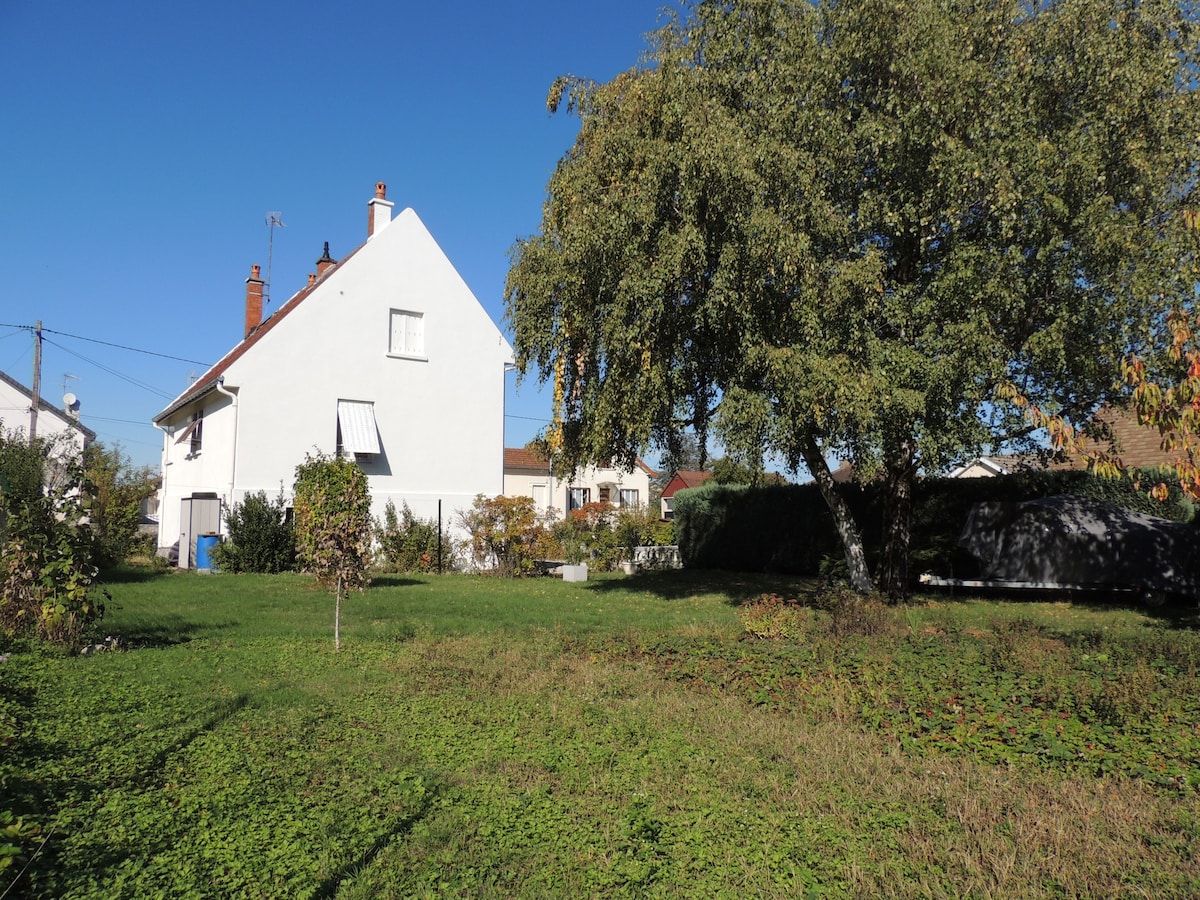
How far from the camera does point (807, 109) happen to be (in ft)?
43.4

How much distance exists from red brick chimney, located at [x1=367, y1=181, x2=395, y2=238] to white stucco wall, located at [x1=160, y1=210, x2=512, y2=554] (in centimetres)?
181

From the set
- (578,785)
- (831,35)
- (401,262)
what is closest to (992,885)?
(578,785)

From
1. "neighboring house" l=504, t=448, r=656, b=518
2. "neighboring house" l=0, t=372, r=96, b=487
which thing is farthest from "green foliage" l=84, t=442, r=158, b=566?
"neighboring house" l=0, t=372, r=96, b=487

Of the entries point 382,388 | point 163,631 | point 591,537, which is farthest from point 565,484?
point 163,631

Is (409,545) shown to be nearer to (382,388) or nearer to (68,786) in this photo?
(382,388)

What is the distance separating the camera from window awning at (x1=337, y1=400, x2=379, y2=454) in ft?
73.7

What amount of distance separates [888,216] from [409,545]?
14797 mm

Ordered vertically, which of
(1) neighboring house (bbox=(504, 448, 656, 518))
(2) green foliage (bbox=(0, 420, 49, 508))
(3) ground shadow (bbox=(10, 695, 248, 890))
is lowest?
(3) ground shadow (bbox=(10, 695, 248, 890))

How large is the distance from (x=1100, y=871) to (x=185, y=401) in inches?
1020

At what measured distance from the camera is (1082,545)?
16391 mm

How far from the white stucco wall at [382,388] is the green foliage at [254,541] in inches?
29.4

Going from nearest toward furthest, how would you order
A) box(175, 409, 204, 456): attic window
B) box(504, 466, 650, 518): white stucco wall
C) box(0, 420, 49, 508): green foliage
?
1. box(0, 420, 49, 508): green foliage
2. box(175, 409, 204, 456): attic window
3. box(504, 466, 650, 518): white stucco wall

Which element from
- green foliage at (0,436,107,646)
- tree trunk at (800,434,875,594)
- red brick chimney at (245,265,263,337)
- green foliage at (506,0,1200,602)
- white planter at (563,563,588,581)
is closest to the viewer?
green foliage at (0,436,107,646)

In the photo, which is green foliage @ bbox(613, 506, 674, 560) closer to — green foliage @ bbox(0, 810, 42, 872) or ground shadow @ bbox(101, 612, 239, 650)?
ground shadow @ bbox(101, 612, 239, 650)
